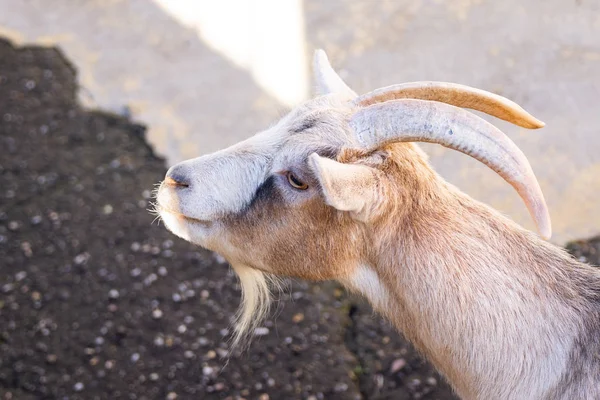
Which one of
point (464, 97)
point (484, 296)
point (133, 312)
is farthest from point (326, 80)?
point (133, 312)

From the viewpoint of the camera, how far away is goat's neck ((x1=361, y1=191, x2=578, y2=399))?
9.16 feet

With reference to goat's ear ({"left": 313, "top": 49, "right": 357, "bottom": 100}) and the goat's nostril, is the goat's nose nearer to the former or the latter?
the goat's nostril

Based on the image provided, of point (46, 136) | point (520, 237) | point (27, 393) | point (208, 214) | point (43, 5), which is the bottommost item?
point (27, 393)

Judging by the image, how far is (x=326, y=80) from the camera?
128 inches

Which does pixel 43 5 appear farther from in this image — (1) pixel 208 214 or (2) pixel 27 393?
(1) pixel 208 214

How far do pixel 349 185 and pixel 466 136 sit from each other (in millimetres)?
458

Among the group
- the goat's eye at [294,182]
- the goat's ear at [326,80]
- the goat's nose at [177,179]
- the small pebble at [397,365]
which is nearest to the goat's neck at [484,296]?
the goat's eye at [294,182]

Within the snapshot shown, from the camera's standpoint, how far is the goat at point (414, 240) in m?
2.78

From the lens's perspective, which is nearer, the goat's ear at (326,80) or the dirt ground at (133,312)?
the goat's ear at (326,80)

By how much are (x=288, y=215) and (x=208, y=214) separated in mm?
350

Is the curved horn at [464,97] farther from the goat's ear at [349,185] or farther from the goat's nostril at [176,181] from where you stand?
the goat's nostril at [176,181]

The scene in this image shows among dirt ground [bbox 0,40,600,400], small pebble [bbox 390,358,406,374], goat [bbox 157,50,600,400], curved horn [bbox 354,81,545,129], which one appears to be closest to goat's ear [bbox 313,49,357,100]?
goat [bbox 157,50,600,400]

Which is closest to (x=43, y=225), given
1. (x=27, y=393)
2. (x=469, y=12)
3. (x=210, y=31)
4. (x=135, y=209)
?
(x=135, y=209)

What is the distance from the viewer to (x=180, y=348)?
4.71 m
